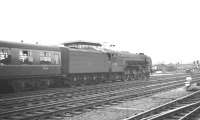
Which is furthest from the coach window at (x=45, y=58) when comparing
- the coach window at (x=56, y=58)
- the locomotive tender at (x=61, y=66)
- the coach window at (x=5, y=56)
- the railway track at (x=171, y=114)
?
the railway track at (x=171, y=114)

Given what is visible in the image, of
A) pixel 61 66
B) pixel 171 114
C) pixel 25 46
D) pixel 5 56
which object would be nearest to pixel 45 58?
pixel 61 66

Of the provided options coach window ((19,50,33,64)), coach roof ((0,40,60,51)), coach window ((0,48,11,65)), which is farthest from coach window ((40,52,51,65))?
coach window ((0,48,11,65))

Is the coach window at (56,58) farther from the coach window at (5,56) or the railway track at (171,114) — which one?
the railway track at (171,114)

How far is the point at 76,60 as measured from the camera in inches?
882

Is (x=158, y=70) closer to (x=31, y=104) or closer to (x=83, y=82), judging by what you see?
(x=83, y=82)

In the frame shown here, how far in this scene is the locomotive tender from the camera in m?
17.0

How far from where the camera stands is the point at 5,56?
16.4 meters

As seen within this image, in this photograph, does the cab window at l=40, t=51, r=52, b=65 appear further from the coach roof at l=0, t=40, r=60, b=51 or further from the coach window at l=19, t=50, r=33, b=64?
the coach window at l=19, t=50, r=33, b=64

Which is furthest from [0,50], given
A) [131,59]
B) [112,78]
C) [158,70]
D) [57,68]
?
[158,70]

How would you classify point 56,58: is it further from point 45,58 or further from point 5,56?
point 5,56

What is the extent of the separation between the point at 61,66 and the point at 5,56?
5.21 metres

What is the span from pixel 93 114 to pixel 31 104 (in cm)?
330

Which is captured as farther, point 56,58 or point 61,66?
point 61,66

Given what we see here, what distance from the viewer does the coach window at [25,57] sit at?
57.4 ft
